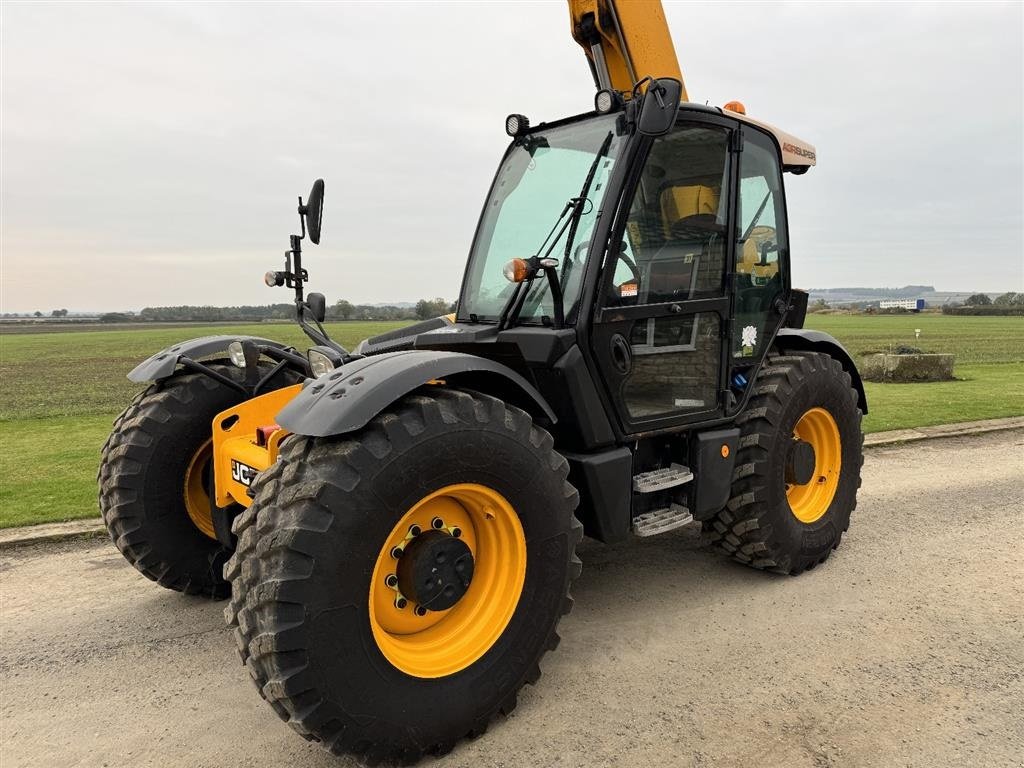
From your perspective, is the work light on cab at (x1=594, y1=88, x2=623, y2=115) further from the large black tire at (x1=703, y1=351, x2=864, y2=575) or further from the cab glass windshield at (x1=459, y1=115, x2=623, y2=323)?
the large black tire at (x1=703, y1=351, x2=864, y2=575)

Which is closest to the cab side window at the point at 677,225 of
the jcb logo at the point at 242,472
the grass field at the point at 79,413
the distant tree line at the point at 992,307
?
the jcb logo at the point at 242,472

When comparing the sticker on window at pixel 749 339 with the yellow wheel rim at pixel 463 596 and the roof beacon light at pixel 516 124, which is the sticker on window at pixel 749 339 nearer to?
the roof beacon light at pixel 516 124

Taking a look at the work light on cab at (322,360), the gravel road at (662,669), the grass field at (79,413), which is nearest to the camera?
the gravel road at (662,669)

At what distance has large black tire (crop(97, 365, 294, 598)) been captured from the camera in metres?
3.83

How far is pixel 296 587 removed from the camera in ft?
7.84

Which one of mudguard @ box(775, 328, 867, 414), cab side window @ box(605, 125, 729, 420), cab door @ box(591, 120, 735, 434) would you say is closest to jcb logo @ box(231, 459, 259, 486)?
cab door @ box(591, 120, 735, 434)

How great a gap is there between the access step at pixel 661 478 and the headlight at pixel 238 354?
234cm

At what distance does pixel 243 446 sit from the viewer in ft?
11.5

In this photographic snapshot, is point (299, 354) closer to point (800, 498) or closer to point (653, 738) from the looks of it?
point (653, 738)

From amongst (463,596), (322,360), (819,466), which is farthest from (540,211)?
(819,466)

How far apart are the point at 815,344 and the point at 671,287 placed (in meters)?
1.63

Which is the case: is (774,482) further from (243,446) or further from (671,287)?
(243,446)

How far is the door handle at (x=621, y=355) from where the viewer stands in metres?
3.53

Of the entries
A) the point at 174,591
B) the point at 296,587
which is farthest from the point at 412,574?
the point at 174,591
